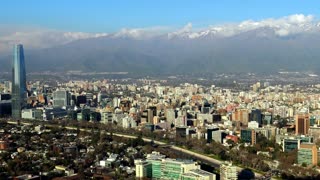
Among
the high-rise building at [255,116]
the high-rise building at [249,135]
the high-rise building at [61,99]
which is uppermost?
the high-rise building at [61,99]

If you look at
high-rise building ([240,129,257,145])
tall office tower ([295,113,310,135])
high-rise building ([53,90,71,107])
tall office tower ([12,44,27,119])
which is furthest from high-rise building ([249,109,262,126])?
tall office tower ([12,44,27,119])

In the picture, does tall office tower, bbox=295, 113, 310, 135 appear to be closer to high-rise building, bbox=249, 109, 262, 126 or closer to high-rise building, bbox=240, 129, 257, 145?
high-rise building, bbox=240, 129, 257, 145

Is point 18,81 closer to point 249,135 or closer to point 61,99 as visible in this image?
point 61,99

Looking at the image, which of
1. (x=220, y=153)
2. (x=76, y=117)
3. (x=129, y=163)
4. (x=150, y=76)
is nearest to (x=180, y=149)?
(x=220, y=153)

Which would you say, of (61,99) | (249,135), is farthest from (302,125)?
(61,99)

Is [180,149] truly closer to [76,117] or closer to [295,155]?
[295,155]

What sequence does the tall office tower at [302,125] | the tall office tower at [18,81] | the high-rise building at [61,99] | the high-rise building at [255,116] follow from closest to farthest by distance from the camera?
the tall office tower at [302,125], the high-rise building at [255,116], the tall office tower at [18,81], the high-rise building at [61,99]

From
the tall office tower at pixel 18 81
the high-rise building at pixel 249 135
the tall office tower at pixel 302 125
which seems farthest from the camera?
the tall office tower at pixel 18 81

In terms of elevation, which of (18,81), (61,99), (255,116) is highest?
(18,81)

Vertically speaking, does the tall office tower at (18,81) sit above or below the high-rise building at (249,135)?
above

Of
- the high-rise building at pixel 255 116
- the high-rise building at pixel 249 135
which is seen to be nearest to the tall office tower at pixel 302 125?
the high-rise building at pixel 249 135

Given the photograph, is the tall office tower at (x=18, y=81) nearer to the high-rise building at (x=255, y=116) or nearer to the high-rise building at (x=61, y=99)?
the high-rise building at (x=61, y=99)
